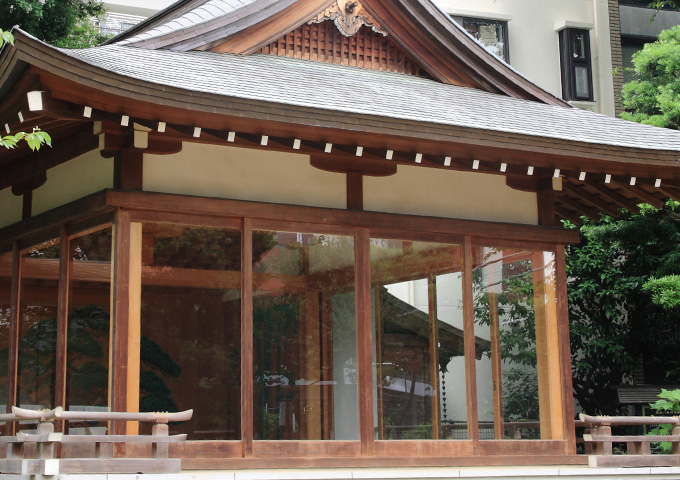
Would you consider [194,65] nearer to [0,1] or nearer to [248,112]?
[248,112]

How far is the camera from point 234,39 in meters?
8.23

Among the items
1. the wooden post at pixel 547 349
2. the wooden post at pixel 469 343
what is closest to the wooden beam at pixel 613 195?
the wooden post at pixel 547 349

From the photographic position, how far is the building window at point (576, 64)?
55.6 feet

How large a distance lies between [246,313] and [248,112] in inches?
61.3

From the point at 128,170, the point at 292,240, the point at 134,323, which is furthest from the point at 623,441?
the point at 128,170

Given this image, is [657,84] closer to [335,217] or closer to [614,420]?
[614,420]

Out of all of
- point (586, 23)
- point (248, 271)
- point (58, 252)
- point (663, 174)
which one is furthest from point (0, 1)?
point (586, 23)

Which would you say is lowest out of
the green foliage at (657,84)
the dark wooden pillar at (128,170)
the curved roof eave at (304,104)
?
the dark wooden pillar at (128,170)

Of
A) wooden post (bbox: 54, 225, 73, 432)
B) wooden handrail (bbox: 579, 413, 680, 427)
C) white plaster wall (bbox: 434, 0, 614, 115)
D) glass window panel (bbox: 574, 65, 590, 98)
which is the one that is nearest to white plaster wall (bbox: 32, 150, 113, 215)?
wooden post (bbox: 54, 225, 73, 432)

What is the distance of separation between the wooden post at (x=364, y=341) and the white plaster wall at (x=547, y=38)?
1026 cm

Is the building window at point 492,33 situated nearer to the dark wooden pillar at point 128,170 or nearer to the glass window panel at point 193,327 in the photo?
the glass window panel at point 193,327

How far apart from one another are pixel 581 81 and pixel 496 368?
1058 cm

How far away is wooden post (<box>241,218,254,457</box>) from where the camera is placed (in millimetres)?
6672

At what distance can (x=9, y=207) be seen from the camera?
805 centimetres
